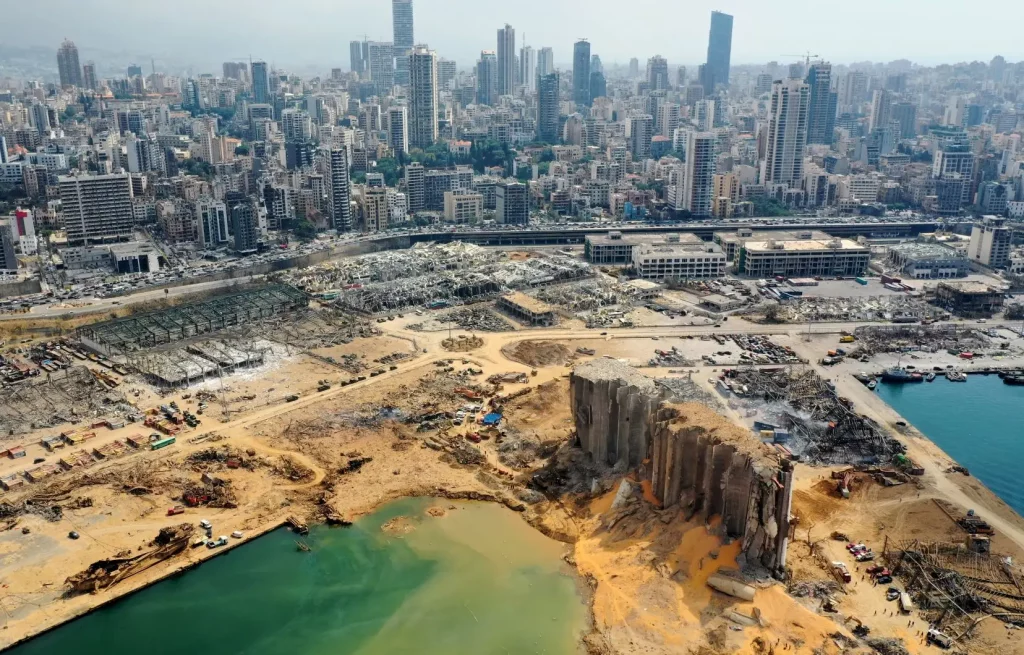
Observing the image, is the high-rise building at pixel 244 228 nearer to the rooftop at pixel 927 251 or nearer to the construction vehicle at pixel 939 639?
the rooftop at pixel 927 251

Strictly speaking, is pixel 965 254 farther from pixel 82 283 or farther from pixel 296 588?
pixel 82 283

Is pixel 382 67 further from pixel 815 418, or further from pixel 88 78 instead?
pixel 815 418

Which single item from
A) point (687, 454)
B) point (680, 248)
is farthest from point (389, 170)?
point (687, 454)

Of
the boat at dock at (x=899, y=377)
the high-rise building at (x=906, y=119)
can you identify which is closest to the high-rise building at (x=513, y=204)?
the boat at dock at (x=899, y=377)

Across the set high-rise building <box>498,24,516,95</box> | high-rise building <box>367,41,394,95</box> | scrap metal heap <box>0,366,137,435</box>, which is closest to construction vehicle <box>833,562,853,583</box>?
scrap metal heap <box>0,366,137,435</box>

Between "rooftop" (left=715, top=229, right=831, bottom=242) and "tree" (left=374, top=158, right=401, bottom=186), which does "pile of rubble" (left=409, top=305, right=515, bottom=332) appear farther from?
"tree" (left=374, top=158, right=401, bottom=186)

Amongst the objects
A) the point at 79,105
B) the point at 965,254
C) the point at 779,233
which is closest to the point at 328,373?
the point at 779,233
